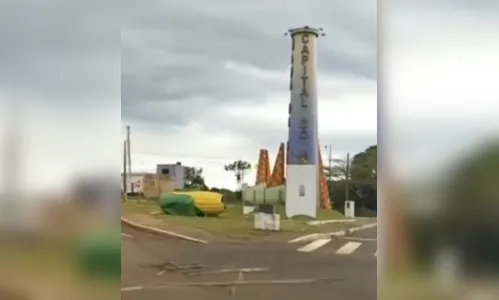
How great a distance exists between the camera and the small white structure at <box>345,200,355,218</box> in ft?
9.07

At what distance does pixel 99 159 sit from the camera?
2609 mm

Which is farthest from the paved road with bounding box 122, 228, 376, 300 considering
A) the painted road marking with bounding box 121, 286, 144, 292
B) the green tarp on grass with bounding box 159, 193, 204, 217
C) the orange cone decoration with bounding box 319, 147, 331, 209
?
the orange cone decoration with bounding box 319, 147, 331, 209

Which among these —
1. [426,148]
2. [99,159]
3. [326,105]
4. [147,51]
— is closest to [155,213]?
[99,159]

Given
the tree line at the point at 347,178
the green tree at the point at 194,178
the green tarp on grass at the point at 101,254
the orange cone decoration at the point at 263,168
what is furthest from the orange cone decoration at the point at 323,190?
the green tarp on grass at the point at 101,254

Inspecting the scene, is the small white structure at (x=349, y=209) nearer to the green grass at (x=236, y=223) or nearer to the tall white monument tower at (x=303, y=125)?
the green grass at (x=236, y=223)

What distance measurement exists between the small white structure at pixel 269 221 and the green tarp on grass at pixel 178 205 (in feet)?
0.91

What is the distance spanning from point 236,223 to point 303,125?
0.55 metres

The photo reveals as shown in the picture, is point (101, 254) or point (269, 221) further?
point (269, 221)

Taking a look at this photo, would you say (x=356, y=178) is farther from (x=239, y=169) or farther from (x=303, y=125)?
(x=239, y=169)

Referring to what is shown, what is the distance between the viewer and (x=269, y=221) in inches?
112

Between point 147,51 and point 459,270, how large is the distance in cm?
161

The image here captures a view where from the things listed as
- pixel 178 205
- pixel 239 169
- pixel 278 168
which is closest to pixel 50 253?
pixel 178 205

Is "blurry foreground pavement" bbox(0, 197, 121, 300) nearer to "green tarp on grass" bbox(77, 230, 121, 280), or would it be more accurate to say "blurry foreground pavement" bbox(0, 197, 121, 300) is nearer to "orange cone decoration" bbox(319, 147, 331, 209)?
"green tarp on grass" bbox(77, 230, 121, 280)

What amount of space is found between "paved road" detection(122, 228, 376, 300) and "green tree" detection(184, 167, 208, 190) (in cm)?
27
